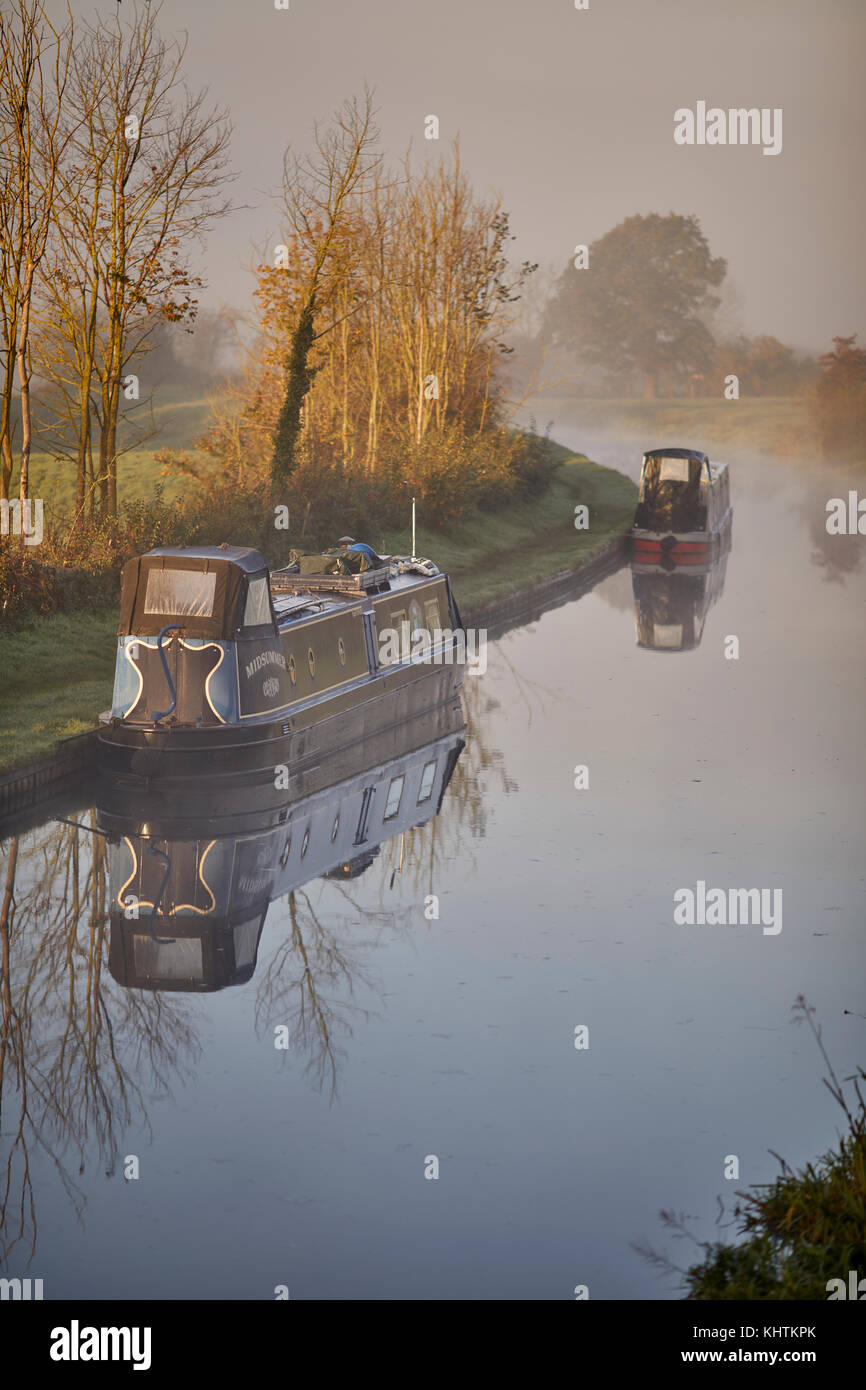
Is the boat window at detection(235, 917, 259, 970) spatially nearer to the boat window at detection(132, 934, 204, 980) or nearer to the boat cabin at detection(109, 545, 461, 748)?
the boat window at detection(132, 934, 204, 980)

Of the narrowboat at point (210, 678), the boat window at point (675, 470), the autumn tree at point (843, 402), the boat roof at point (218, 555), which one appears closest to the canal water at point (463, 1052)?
the narrowboat at point (210, 678)

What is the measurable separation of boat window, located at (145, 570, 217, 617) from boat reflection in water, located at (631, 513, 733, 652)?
31.4 feet

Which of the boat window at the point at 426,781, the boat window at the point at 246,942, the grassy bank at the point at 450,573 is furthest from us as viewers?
the grassy bank at the point at 450,573

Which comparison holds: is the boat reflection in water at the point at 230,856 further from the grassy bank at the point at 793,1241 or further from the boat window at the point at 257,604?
the grassy bank at the point at 793,1241

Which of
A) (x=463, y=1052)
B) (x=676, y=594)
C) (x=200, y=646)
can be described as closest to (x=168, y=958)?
(x=463, y=1052)

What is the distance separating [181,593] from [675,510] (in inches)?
805

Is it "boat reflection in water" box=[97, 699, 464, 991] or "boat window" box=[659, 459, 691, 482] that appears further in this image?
"boat window" box=[659, 459, 691, 482]

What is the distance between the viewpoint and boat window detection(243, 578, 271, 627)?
1229cm

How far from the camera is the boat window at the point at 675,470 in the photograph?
31094mm

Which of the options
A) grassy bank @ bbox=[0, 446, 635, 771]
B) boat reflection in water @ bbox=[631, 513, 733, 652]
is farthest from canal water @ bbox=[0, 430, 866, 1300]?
boat reflection in water @ bbox=[631, 513, 733, 652]

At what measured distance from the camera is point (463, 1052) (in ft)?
25.4

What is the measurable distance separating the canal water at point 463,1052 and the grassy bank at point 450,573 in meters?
1.52
